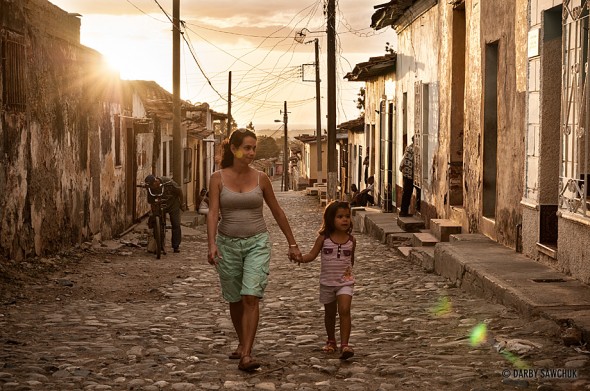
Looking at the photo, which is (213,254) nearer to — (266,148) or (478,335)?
(478,335)

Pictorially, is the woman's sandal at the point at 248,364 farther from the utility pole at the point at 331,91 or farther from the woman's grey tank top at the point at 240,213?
the utility pole at the point at 331,91

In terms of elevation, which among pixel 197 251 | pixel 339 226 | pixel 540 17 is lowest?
pixel 197 251

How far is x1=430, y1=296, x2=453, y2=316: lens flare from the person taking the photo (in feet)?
27.5

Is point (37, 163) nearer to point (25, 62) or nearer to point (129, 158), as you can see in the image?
point (25, 62)

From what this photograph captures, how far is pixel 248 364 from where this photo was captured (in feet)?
19.8

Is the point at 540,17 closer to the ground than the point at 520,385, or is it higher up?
higher up

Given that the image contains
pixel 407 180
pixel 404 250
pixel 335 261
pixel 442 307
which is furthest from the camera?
pixel 407 180

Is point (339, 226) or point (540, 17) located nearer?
point (339, 226)

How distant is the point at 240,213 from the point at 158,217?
860 centimetres

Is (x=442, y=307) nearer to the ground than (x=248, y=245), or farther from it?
nearer to the ground

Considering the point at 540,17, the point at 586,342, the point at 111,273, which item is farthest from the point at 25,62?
the point at 586,342

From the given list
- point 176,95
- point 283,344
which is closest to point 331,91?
point 176,95

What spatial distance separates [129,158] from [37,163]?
7927mm

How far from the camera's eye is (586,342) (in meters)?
6.36
